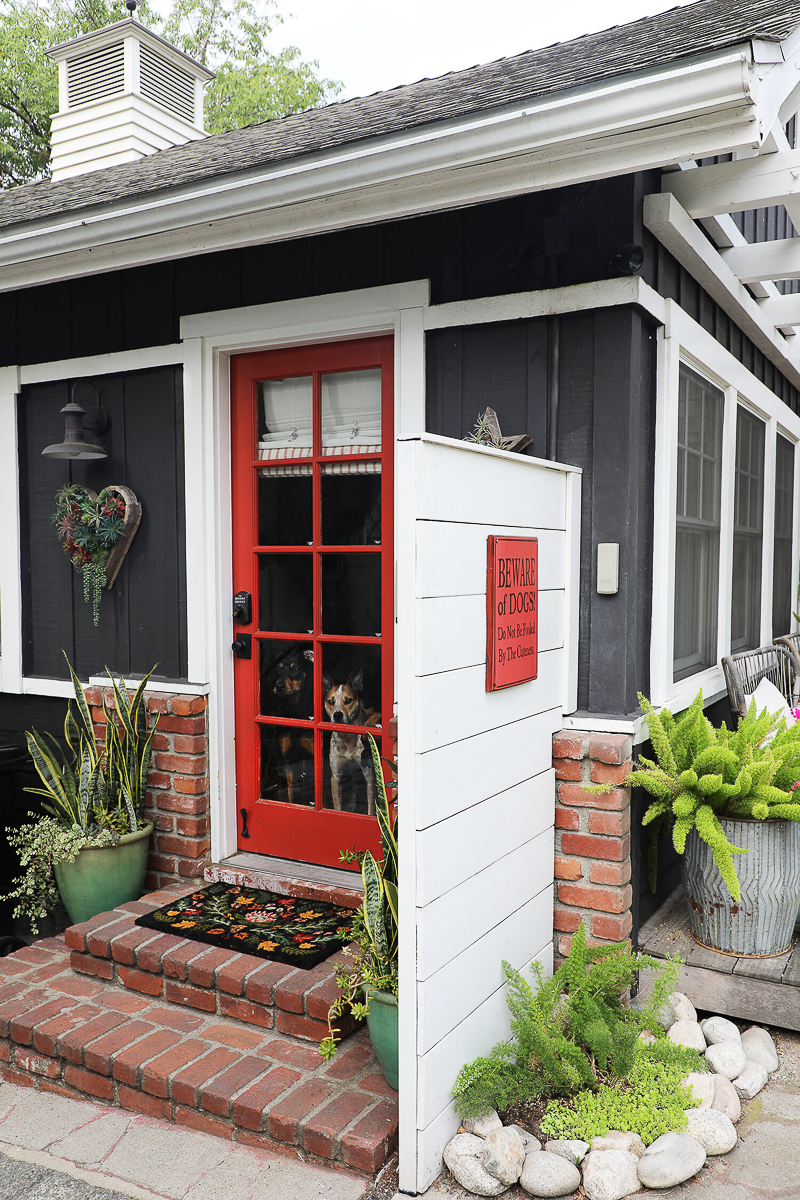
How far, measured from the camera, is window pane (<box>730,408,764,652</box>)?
413 cm

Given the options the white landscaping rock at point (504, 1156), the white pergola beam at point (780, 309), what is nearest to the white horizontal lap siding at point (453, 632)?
the white landscaping rock at point (504, 1156)

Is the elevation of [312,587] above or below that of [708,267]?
below

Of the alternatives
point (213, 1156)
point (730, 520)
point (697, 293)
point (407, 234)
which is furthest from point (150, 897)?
point (697, 293)

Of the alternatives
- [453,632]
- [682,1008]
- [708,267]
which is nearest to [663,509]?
[708,267]

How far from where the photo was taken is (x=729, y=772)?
263 cm

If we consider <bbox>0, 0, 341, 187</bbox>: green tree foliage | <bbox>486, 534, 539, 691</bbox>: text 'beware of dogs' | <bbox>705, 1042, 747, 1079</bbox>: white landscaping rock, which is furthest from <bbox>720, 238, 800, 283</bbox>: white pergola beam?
<bbox>0, 0, 341, 187</bbox>: green tree foliage

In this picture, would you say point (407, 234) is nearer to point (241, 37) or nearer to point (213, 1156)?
point (213, 1156)

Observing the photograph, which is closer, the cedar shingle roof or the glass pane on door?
the cedar shingle roof

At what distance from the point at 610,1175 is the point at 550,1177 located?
0.13 m

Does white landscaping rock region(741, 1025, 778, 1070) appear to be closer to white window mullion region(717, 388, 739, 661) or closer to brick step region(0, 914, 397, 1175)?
brick step region(0, 914, 397, 1175)

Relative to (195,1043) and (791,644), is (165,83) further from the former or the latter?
(195,1043)

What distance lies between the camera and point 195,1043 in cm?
250

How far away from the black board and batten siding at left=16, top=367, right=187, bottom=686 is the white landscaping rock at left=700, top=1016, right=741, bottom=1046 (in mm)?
2229

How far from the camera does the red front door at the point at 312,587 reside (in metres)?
3.18
